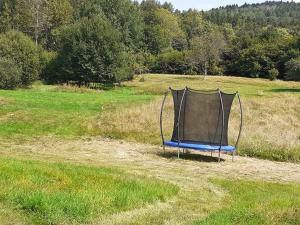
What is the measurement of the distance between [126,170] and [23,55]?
47.5 meters

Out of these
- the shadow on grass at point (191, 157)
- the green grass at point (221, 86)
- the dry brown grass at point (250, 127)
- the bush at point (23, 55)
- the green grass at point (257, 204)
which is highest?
the bush at point (23, 55)

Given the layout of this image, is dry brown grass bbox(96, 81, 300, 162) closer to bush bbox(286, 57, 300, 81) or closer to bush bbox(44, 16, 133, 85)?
bush bbox(44, 16, 133, 85)

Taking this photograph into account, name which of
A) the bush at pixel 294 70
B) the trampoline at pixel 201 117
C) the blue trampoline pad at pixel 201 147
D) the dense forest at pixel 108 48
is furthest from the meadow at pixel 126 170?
the bush at pixel 294 70

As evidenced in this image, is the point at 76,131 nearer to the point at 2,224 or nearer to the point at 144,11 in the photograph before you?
the point at 2,224

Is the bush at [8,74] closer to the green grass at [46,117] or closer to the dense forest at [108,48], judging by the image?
the dense forest at [108,48]

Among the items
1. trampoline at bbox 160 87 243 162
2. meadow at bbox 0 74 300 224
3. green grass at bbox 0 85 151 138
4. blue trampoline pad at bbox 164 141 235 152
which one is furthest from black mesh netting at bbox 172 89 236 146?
green grass at bbox 0 85 151 138

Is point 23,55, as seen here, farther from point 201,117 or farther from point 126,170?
point 126,170

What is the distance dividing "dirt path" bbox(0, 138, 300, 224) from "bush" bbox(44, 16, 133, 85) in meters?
41.4

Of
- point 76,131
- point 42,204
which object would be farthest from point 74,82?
point 42,204

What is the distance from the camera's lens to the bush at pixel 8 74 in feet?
171

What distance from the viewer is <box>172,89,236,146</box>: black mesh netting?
1856cm

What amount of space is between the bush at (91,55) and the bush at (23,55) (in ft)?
16.0

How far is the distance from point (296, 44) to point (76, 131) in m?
78.6

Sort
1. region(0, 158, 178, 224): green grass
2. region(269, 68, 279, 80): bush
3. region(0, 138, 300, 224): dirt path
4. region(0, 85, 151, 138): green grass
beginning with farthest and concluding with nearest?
region(269, 68, 279, 80): bush < region(0, 85, 151, 138): green grass < region(0, 138, 300, 224): dirt path < region(0, 158, 178, 224): green grass
